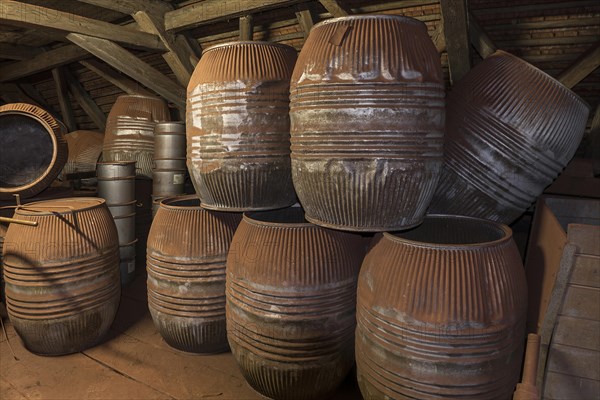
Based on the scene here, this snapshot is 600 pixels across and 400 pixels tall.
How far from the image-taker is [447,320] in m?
1.84

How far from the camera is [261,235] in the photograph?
244 cm

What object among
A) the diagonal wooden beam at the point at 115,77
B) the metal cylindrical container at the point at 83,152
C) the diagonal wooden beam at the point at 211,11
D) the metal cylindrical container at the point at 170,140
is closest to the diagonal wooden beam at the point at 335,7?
the diagonal wooden beam at the point at 211,11

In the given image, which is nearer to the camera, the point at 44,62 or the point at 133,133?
the point at 133,133

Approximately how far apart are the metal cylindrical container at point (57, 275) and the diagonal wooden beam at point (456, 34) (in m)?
2.98

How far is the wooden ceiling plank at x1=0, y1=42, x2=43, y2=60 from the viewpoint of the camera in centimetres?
635

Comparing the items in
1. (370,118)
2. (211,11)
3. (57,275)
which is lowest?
(57,275)

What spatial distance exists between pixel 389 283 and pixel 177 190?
327 cm

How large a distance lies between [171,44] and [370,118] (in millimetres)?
3564

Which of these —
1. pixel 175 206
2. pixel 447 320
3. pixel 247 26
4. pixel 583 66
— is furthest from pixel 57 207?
pixel 583 66

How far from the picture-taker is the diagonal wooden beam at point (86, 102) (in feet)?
23.9

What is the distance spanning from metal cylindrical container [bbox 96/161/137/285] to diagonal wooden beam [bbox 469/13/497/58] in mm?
3579

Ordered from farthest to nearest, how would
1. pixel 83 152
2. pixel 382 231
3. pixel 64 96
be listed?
pixel 64 96, pixel 83 152, pixel 382 231

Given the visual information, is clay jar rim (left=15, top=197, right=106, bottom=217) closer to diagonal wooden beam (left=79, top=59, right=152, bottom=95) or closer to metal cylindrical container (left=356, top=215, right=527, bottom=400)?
metal cylindrical container (left=356, top=215, right=527, bottom=400)

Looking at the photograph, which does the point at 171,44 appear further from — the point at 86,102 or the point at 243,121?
the point at 86,102
